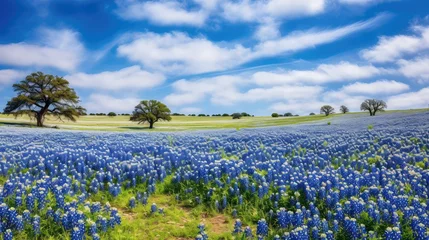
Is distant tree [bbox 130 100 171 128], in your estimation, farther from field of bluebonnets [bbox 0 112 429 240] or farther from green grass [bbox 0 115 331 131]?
field of bluebonnets [bbox 0 112 429 240]

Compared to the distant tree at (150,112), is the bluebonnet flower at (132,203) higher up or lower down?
lower down

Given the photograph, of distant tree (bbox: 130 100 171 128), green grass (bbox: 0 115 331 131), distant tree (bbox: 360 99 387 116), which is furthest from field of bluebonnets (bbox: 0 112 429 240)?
distant tree (bbox: 360 99 387 116)

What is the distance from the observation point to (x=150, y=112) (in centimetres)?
8125

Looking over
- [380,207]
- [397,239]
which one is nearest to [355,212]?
[380,207]

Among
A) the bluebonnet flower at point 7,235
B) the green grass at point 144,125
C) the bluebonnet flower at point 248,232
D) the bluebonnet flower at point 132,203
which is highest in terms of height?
the green grass at point 144,125

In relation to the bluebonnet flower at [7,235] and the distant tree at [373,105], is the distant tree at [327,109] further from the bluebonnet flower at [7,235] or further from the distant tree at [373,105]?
the bluebonnet flower at [7,235]

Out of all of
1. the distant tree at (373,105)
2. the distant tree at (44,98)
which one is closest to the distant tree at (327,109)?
the distant tree at (373,105)

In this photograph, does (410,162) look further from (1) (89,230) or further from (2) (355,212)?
(1) (89,230)

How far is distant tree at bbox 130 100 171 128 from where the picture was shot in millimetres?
80312

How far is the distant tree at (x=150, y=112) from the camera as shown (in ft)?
263

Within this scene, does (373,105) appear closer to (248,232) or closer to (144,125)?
(144,125)

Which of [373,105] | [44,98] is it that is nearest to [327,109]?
[373,105]

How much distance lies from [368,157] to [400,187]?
4.08m

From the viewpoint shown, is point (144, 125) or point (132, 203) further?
point (144, 125)
